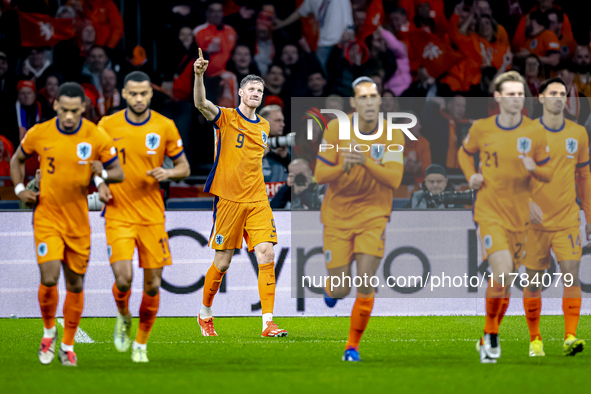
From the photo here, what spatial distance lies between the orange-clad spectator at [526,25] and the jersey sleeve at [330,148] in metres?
7.71

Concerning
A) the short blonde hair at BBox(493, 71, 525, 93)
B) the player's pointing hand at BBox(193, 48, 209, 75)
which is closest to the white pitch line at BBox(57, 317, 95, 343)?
the player's pointing hand at BBox(193, 48, 209, 75)

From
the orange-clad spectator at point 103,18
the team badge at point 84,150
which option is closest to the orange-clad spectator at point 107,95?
the orange-clad spectator at point 103,18

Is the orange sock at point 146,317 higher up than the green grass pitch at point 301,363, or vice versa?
the orange sock at point 146,317

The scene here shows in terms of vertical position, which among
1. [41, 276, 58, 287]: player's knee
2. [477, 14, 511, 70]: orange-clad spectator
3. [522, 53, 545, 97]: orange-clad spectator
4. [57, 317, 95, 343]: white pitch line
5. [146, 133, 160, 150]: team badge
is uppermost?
[477, 14, 511, 70]: orange-clad spectator

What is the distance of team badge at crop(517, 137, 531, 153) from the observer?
6160 millimetres

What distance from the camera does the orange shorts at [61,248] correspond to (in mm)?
5551

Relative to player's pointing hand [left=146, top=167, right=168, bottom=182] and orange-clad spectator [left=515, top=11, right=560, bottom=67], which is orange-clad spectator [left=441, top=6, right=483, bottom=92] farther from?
Answer: player's pointing hand [left=146, top=167, right=168, bottom=182]

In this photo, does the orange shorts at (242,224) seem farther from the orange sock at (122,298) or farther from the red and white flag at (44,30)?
the red and white flag at (44,30)

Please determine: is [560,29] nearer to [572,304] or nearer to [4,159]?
[572,304]

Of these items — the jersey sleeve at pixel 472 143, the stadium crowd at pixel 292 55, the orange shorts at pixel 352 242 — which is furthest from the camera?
the stadium crowd at pixel 292 55

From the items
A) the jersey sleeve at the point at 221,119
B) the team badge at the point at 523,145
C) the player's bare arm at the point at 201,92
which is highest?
the player's bare arm at the point at 201,92

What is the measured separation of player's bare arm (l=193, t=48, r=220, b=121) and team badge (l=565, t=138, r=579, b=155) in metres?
3.02

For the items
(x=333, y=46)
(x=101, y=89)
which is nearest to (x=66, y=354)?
(x=101, y=89)

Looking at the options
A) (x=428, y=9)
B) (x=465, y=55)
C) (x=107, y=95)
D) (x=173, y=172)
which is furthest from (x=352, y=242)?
(x=428, y=9)
